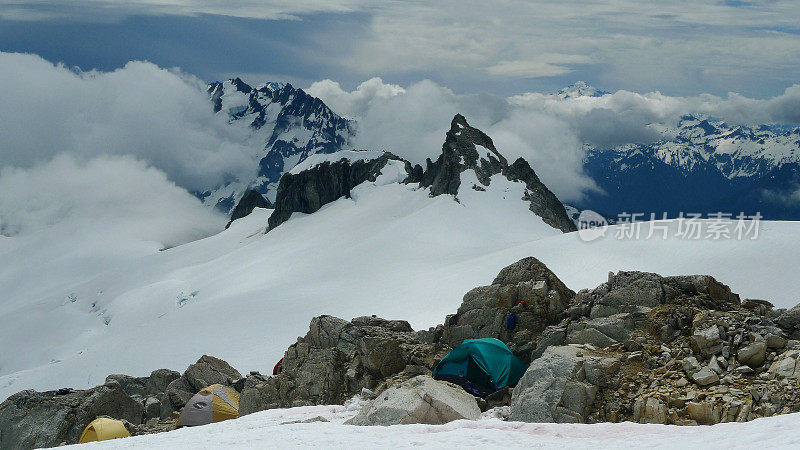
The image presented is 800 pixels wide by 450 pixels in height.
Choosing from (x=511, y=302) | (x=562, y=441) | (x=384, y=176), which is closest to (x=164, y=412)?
(x=511, y=302)

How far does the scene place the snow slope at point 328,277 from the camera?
151ft

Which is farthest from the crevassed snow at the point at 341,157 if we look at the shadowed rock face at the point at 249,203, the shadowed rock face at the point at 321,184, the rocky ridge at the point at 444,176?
the shadowed rock face at the point at 249,203

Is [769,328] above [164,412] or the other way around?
above

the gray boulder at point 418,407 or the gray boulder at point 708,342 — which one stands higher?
the gray boulder at point 708,342

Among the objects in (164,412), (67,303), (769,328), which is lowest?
(67,303)

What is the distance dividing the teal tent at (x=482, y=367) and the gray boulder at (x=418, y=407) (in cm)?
266

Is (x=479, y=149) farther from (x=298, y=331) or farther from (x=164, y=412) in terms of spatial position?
(x=164, y=412)

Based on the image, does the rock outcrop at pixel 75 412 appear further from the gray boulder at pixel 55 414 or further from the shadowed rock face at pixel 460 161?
the shadowed rock face at pixel 460 161

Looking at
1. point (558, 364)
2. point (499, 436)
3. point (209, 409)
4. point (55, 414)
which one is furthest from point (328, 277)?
Result: point (499, 436)

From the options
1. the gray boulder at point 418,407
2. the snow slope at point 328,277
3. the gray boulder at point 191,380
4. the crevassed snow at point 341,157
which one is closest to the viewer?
the gray boulder at point 418,407

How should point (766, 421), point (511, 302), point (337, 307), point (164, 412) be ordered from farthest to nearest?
point (337, 307), point (164, 412), point (511, 302), point (766, 421)

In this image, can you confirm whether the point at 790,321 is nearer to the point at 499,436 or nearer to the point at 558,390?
the point at 558,390

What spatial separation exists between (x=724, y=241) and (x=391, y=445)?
128ft

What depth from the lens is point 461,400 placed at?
18.4 meters
